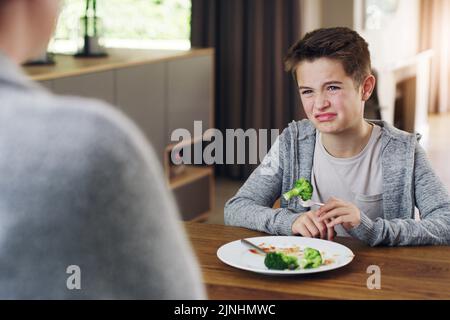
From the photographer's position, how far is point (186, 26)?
20.1 feet

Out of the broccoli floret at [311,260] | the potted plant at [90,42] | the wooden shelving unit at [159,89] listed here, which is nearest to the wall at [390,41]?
the wooden shelving unit at [159,89]

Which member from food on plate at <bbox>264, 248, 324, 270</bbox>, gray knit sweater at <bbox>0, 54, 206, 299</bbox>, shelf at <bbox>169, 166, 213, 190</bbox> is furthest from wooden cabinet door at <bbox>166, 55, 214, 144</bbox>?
gray knit sweater at <bbox>0, 54, 206, 299</bbox>

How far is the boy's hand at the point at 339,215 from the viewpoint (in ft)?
5.35

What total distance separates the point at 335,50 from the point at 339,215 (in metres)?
0.52

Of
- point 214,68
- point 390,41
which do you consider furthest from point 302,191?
point 390,41

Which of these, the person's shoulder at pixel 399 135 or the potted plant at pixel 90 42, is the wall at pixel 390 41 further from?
the person's shoulder at pixel 399 135

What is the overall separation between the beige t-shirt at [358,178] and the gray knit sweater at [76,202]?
60.5 inches

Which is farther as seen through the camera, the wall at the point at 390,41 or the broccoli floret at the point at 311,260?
the wall at the point at 390,41

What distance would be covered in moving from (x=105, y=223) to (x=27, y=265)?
56 millimetres

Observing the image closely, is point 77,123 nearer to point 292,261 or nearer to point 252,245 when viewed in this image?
point 292,261

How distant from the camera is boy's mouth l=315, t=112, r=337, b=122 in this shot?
1.95 meters

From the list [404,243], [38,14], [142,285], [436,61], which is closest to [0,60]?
[38,14]

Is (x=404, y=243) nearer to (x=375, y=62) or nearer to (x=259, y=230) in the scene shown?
(x=259, y=230)

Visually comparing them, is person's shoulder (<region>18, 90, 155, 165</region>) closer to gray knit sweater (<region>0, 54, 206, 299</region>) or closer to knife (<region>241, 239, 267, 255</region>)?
gray knit sweater (<region>0, 54, 206, 299</region>)
